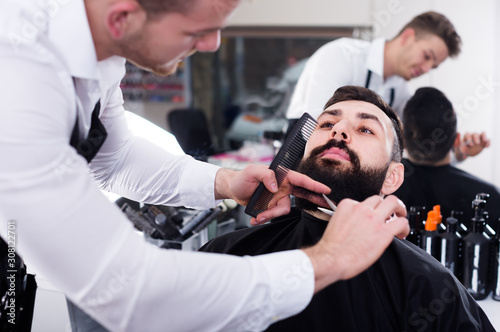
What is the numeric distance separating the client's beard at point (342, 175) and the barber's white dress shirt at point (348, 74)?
0.55 metres

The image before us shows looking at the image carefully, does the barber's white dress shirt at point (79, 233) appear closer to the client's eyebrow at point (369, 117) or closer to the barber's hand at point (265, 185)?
the barber's hand at point (265, 185)

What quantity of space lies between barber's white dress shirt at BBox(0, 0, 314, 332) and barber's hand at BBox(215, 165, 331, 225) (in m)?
0.44

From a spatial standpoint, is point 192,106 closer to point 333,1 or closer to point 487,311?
point 333,1

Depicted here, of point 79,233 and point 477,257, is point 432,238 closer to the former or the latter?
point 477,257

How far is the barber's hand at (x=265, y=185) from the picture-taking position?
1275 mm

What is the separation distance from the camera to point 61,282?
0.74 meters

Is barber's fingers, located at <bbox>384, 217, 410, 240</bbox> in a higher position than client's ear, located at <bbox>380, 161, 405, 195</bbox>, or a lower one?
higher

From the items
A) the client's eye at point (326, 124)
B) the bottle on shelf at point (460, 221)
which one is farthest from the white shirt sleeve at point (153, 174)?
the bottle on shelf at point (460, 221)

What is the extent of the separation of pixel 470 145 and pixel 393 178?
2.34 feet

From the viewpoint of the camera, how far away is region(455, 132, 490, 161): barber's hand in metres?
1.99

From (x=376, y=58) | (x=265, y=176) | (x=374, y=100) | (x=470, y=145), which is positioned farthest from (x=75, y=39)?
(x=470, y=145)

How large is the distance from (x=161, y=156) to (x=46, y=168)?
73 cm

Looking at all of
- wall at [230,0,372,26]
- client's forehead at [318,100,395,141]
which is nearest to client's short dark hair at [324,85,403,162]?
client's forehead at [318,100,395,141]

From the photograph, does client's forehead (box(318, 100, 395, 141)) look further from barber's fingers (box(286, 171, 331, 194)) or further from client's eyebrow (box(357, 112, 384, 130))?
barber's fingers (box(286, 171, 331, 194))
